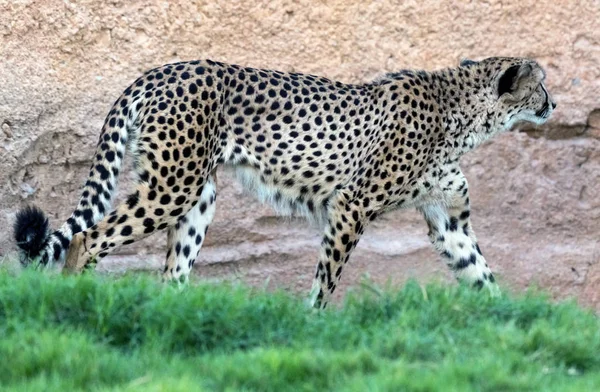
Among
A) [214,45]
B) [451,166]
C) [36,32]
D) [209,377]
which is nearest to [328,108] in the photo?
[451,166]

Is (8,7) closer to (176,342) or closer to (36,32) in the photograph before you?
(36,32)

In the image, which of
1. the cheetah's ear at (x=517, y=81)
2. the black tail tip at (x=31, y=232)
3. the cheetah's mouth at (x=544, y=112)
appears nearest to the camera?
the black tail tip at (x=31, y=232)

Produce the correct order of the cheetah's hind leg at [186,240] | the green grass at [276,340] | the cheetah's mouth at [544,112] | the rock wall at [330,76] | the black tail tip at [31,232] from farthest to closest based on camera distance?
the rock wall at [330,76]
the cheetah's mouth at [544,112]
the cheetah's hind leg at [186,240]
the black tail tip at [31,232]
the green grass at [276,340]

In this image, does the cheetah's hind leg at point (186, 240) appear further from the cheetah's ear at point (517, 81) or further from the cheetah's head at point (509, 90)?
the cheetah's ear at point (517, 81)

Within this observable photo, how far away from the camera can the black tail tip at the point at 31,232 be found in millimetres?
6973

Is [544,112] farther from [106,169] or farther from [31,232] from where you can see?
[31,232]

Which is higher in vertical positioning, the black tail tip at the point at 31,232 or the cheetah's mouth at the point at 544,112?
the cheetah's mouth at the point at 544,112

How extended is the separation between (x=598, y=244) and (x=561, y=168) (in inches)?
25.0

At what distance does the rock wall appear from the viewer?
8.46 metres

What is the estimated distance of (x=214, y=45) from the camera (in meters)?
8.79

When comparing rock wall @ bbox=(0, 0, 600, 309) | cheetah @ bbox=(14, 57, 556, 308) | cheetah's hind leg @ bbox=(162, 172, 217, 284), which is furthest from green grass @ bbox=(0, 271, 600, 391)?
rock wall @ bbox=(0, 0, 600, 309)

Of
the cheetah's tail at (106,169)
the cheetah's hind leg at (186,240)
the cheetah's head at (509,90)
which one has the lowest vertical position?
the cheetah's hind leg at (186,240)

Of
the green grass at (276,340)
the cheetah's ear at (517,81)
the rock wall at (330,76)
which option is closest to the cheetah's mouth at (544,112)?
the cheetah's ear at (517,81)

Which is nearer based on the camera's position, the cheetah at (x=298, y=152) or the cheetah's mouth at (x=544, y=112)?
the cheetah at (x=298, y=152)
